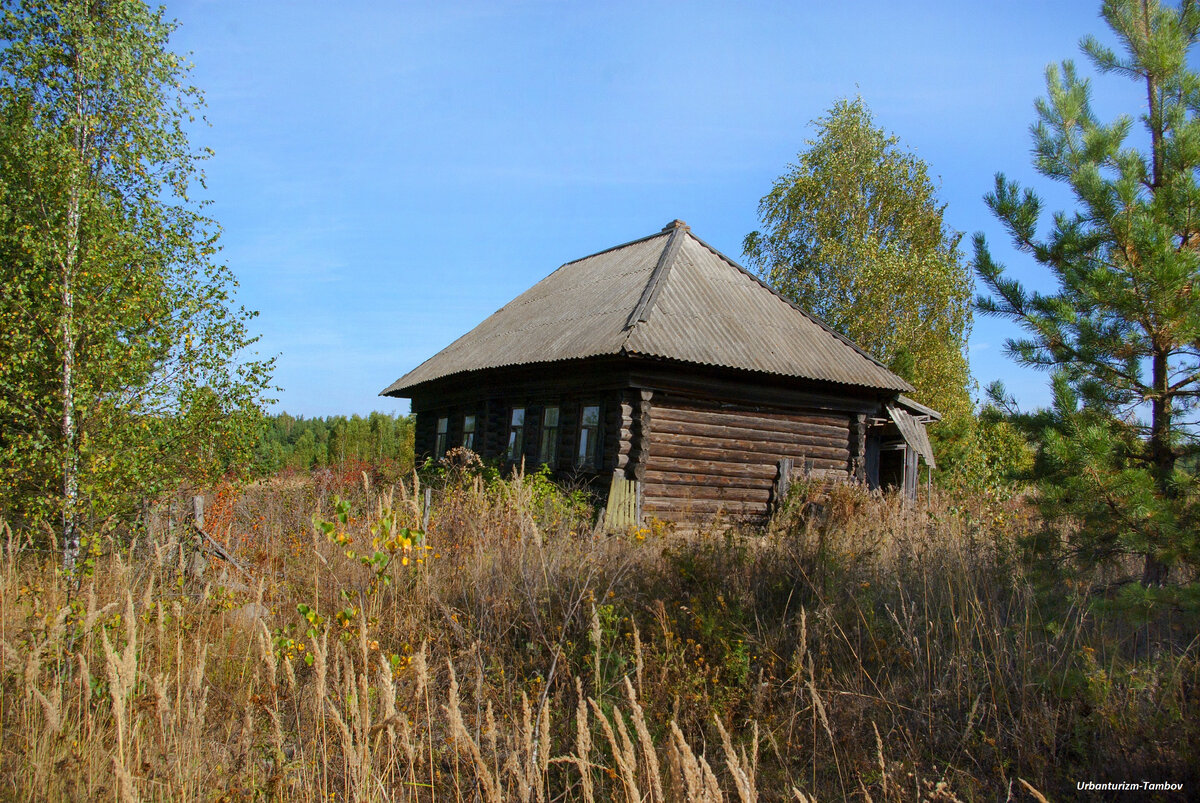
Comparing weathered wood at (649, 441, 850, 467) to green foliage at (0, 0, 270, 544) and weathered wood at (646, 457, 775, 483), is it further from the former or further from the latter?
green foliage at (0, 0, 270, 544)

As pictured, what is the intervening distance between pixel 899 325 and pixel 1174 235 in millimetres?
18081

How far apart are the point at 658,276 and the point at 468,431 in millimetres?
5998

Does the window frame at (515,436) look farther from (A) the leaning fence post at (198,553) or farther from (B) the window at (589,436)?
(A) the leaning fence post at (198,553)

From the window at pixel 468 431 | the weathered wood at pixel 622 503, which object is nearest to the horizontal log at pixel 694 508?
the weathered wood at pixel 622 503

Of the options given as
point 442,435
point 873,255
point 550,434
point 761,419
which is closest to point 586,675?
point 761,419

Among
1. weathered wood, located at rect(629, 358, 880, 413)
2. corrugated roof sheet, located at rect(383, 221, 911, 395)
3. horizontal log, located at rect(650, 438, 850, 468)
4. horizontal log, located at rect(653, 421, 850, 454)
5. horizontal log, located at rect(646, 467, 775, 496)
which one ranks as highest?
corrugated roof sheet, located at rect(383, 221, 911, 395)

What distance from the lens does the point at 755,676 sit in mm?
3965

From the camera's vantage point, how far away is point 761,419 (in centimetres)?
1228

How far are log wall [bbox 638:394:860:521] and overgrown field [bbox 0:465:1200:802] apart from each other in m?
5.48

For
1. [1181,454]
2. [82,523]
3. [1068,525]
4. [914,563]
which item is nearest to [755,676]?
[914,563]

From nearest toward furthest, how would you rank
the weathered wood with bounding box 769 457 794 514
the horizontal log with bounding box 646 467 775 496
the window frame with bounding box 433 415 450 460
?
the horizontal log with bounding box 646 467 775 496 < the weathered wood with bounding box 769 457 794 514 < the window frame with bounding box 433 415 450 460

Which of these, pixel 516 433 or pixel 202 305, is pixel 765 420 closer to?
pixel 516 433

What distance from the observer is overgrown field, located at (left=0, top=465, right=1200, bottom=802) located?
7.96 ft

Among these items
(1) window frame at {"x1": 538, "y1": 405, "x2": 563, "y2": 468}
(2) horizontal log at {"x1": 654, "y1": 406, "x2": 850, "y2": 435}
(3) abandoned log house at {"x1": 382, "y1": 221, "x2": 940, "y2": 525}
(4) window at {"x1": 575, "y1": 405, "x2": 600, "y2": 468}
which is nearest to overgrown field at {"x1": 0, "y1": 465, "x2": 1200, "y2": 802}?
(3) abandoned log house at {"x1": 382, "y1": 221, "x2": 940, "y2": 525}
